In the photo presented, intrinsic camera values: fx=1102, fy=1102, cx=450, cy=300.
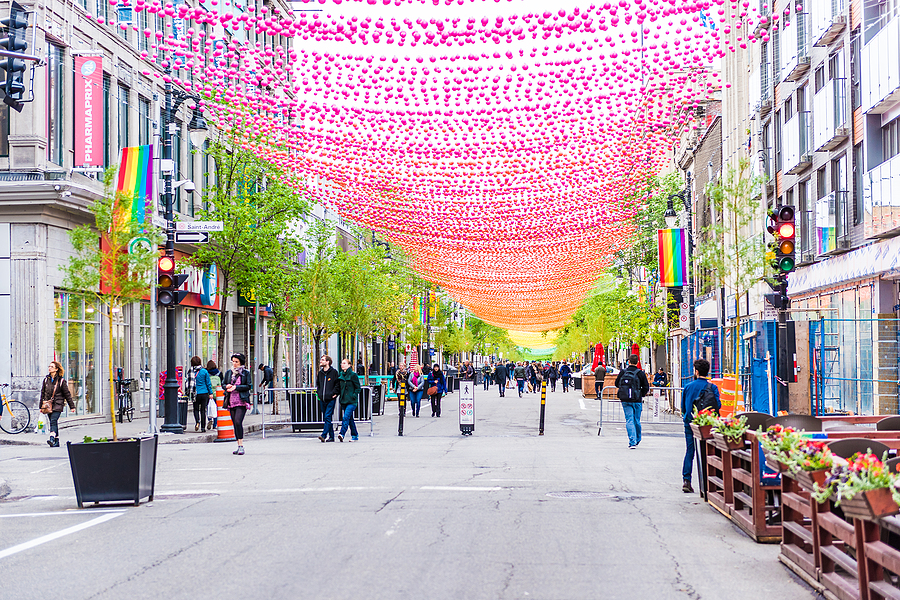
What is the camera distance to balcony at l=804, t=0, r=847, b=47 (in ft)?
95.2

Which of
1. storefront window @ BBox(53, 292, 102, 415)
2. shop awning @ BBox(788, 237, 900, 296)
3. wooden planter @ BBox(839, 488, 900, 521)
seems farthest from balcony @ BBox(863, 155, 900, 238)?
wooden planter @ BBox(839, 488, 900, 521)

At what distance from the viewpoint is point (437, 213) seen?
3156 centimetres

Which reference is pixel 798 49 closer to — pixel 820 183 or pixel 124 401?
pixel 820 183

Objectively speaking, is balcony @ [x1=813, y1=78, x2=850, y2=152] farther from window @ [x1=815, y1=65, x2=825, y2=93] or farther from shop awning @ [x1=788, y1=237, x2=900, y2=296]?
shop awning @ [x1=788, y1=237, x2=900, y2=296]

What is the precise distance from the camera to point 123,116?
3206cm

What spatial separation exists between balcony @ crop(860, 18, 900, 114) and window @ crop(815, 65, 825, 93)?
14.3ft

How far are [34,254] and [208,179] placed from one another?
13773 mm

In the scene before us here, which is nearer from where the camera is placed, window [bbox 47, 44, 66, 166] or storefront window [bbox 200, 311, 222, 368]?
window [bbox 47, 44, 66, 166]

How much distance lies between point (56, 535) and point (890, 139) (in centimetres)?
2281

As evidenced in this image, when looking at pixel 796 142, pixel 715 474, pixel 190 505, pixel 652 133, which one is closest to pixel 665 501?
pixel 715 474

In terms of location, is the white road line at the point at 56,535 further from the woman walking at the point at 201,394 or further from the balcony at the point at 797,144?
the balcony at the point at 797,144

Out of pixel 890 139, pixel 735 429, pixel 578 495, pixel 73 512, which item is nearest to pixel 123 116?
pixel 890 139

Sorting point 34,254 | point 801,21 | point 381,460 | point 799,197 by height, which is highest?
point 801,21

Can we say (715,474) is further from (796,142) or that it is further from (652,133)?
(796,142)
